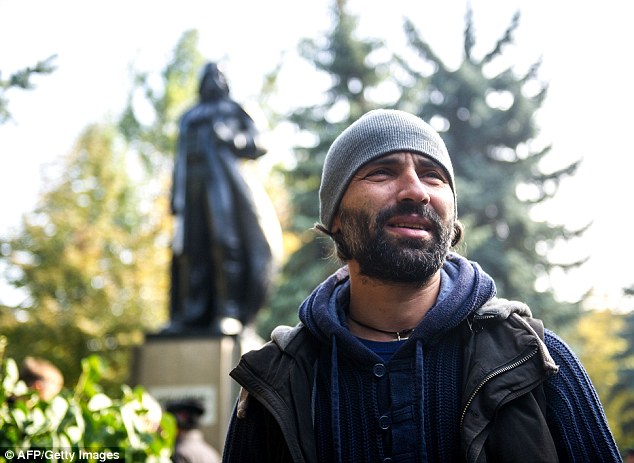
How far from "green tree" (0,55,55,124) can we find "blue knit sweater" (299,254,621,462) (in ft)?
5.66

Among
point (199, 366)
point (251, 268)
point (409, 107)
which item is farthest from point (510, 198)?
point (199, 366)

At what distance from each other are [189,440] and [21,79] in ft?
10.3

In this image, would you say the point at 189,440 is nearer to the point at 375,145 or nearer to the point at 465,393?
the point at 375,145

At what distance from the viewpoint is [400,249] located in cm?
184

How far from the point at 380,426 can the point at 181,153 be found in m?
7.66

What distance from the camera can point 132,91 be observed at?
2541 cm

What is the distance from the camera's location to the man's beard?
1830mm

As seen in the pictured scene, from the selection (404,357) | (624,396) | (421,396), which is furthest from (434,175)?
(624,396)

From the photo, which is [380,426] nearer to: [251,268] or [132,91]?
[251,268]

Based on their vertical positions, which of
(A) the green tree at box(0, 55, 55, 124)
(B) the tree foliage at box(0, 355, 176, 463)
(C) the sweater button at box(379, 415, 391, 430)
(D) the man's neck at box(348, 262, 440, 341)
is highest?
(A) the green tree at box(0, 55, 55, 124)

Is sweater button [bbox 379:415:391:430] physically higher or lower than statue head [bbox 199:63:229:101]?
lower

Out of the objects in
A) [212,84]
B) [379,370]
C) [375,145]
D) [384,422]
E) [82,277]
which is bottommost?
[82,277]

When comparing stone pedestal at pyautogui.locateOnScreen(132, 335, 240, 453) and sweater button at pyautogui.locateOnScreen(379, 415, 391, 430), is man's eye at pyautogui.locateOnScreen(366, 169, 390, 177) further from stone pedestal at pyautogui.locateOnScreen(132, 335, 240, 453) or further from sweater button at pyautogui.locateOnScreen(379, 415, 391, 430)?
stone pedestal at pyautogui.locateOnScreen(132, 335, 240, 453)

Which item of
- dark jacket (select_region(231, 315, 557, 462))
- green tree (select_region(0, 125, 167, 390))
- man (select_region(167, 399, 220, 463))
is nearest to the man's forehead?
dark jacket (select_region(231, 315, 557, 462))
